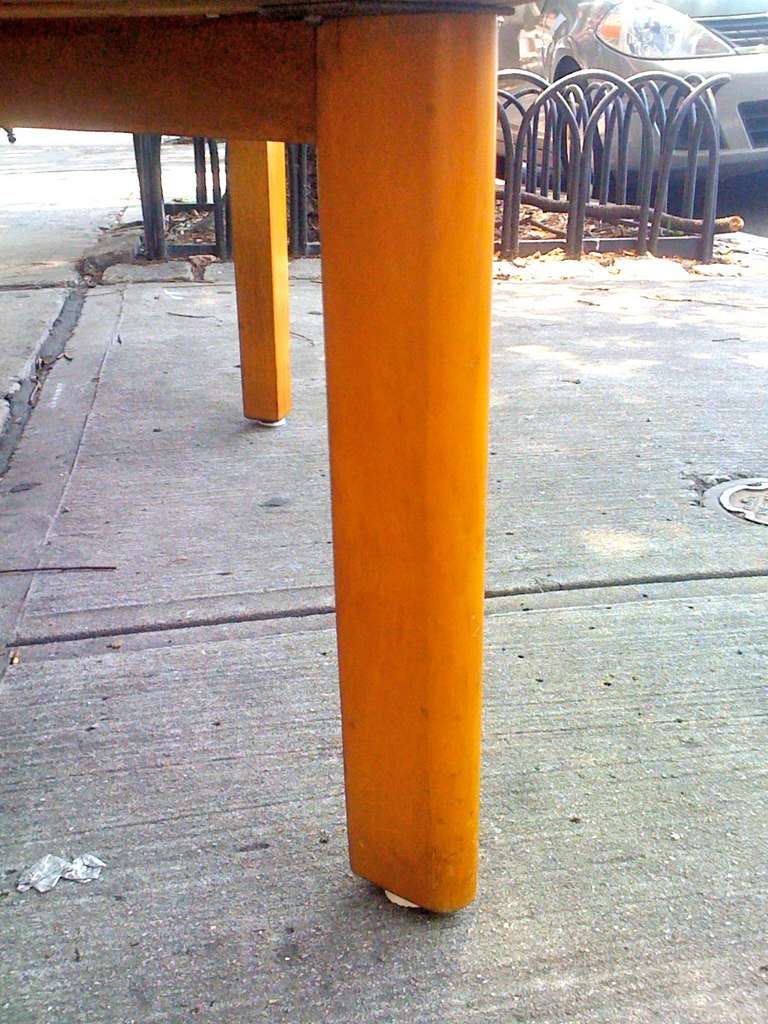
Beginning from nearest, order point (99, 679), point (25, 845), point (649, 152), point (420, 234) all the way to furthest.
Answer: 1. point (420, 234)
2. point (25, 845)
3. point (99, 679)
4. point (649, 152)

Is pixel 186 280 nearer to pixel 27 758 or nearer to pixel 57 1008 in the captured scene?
pixel 27 758

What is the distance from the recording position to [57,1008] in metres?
1.05

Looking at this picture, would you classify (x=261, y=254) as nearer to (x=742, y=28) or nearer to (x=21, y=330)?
(x=21, y=330)

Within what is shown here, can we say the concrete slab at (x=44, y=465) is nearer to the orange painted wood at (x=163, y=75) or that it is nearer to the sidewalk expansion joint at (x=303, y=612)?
the sidewalk expansion joint at (x=303, y=612)

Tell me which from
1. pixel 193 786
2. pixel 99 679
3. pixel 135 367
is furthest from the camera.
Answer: pixel 135 367

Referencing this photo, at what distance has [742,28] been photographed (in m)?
6.65

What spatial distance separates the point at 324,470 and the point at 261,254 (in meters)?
0.55

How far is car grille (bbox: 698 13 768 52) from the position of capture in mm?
6535

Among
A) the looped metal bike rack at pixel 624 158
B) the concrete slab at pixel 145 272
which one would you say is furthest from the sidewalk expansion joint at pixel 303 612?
the looped metal bike rack at pixel 624 158

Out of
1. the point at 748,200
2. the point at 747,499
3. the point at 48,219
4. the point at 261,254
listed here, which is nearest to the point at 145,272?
the point at 48,219

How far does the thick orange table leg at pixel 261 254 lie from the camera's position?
8.05 ft

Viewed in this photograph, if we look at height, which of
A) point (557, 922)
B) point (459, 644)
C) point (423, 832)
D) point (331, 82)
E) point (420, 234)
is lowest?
point (557, 922)

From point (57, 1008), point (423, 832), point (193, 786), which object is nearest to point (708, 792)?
point (423, 832)

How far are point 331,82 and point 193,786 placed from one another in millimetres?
916
